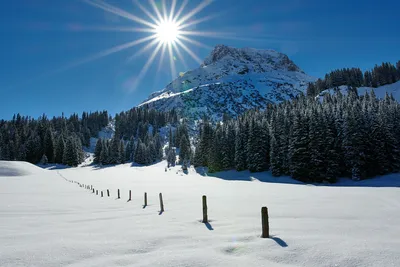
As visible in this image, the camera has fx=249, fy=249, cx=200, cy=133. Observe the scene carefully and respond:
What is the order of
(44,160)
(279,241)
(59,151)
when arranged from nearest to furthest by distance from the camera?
(279,241) < (44,160) < (59,151)

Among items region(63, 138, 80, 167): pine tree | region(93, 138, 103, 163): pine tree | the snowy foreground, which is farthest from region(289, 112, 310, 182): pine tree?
region(93, 138, 103, 163): pine tree

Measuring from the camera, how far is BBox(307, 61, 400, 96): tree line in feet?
465

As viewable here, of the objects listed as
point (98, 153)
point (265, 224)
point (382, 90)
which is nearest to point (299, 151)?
point (265, 224)

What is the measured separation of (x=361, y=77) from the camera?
494ft

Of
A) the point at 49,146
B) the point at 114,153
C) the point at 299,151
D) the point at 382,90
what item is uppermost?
the point at 382,90

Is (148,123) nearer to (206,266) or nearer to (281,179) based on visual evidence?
(281,179)

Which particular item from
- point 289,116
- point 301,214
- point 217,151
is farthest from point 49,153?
point 301,214

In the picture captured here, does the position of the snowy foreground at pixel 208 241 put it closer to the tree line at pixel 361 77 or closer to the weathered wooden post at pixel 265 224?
the weathered wooden post at pixel 265 224

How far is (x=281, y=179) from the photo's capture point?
46938mm

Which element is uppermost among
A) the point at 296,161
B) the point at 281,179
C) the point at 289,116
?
the point at 289,116

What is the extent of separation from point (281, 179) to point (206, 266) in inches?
1753

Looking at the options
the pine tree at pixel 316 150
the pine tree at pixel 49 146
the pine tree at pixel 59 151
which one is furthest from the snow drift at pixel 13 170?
the pine tree at pixel 316 150

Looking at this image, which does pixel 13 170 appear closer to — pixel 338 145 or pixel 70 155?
pixel 70 155

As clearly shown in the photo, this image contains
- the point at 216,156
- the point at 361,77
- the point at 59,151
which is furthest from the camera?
the point at 361,77
